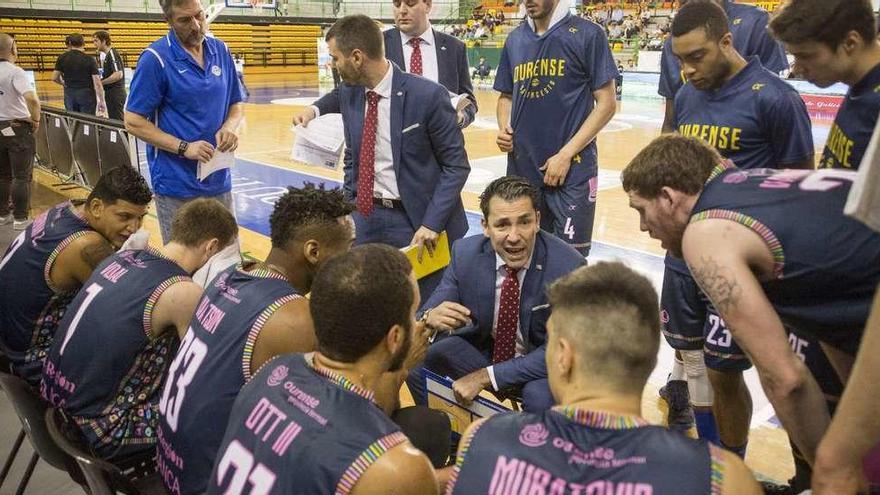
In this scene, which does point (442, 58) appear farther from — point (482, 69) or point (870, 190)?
point (482, 69)

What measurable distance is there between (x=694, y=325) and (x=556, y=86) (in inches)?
52.2

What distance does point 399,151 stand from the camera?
3.37m

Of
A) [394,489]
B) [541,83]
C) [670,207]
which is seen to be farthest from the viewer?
[541,83]

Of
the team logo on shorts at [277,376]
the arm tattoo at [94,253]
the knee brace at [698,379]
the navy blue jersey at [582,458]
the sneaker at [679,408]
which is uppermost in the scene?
the navy blue jersey at [582,458]

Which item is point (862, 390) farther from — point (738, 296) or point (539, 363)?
point (539, 363)

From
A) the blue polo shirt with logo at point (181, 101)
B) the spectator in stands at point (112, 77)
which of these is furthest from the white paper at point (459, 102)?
the spectator in stands at point (112, 77)

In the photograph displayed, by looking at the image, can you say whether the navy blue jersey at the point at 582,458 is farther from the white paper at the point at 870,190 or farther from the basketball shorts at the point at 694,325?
the basketball shorts at the point at 694,325

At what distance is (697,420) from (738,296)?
167 cm

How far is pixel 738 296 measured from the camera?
1.58m

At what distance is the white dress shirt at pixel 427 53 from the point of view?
3957 millimetres

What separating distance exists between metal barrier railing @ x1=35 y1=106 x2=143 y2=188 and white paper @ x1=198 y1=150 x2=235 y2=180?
9.12 feet

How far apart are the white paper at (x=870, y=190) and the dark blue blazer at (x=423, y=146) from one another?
2252 millimetres

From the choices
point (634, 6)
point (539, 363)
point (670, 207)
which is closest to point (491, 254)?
point (539, 363)

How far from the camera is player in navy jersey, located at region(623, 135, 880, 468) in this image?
5.16 feet
